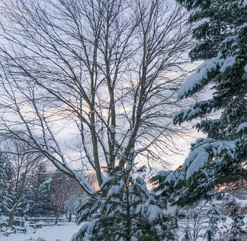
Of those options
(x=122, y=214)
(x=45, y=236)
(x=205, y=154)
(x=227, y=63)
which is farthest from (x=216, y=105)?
(x=45, y=236)

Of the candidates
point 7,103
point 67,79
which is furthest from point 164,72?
point 7,103

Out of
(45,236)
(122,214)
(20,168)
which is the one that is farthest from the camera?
(45,236)

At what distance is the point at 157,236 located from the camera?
128 inches

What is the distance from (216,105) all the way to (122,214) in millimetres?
2717

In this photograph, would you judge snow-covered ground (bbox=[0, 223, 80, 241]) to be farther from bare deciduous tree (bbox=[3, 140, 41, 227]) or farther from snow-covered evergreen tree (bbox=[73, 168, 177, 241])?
snow-covered evergreen tree (bbox=[73, 168, 177, 241])

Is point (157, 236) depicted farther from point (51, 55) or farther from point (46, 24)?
point (46, 24)

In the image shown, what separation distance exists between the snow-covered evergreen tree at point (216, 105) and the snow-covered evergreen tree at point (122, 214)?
0.52 meters

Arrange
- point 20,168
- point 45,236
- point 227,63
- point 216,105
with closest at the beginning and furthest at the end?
point 227,63 → point 216,105 → point 20,168 → point 45,236

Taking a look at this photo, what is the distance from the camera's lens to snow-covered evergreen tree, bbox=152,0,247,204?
9.80 feet

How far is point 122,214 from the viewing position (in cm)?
347

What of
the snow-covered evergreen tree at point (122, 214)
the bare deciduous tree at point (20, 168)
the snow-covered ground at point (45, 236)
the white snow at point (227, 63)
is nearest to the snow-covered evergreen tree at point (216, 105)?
the white snow at point (227, 63)

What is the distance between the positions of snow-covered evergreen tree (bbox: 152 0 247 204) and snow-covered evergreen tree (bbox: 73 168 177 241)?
0.52 m

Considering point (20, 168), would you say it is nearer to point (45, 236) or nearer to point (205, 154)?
point (45, 236)

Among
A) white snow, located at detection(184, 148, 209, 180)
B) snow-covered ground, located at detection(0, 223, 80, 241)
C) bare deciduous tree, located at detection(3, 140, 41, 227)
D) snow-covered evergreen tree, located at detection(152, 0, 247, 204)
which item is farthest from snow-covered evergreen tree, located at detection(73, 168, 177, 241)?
snow-covered ground, located at detection(0, 223, 80, 241)
